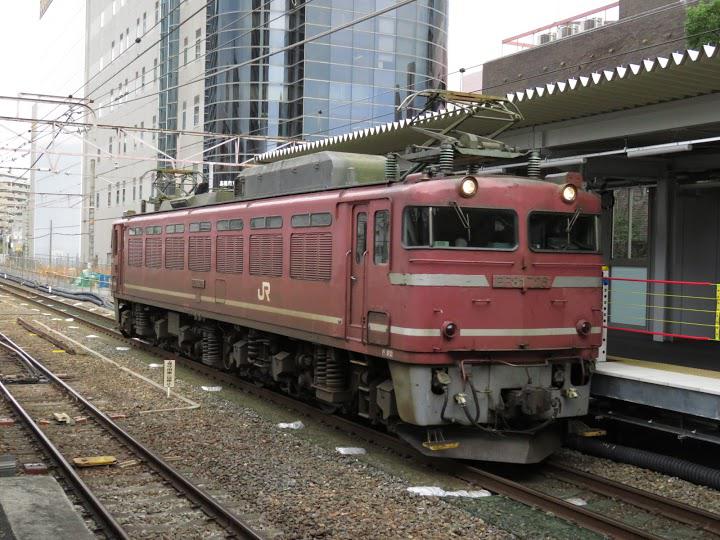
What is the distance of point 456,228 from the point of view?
8594mm

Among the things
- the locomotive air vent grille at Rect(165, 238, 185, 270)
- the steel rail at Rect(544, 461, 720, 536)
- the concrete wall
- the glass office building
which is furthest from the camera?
the glass office building

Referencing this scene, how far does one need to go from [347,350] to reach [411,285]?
6.53ft

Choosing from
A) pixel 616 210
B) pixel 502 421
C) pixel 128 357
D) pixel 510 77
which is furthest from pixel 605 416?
pixel 510 77

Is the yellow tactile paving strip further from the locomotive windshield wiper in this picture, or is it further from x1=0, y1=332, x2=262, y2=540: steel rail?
x1=0, y1=332, x2=262, y2=540: steel rail

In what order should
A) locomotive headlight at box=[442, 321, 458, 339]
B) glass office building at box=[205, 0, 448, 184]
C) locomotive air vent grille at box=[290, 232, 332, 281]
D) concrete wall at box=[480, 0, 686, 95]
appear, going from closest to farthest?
locomotive headlight at box=[442, 321, 458, 339] < locomotive air vent grille at box=[290, 232, 332, 281] < concrete wall at box=[480, 0, 686, 95] < glass office building at box=[205, 0, 448, 184]

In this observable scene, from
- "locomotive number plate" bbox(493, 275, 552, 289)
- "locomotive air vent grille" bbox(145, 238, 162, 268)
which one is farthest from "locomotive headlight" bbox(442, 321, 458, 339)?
"locomotive air vent grille" bbox(145, 238, 162, 268)

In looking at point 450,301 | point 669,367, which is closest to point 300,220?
point 450,301

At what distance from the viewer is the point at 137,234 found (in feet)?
61.7

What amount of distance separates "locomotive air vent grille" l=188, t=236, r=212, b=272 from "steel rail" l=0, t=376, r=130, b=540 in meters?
4.07

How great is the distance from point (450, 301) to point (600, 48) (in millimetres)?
33964

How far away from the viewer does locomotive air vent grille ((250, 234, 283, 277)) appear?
11.6 metres

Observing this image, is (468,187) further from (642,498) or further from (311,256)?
(642,498)

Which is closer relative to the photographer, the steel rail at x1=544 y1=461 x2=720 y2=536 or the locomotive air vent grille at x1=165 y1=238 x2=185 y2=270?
the steel rail at x1=544 y1=461 x2=720 y2=536

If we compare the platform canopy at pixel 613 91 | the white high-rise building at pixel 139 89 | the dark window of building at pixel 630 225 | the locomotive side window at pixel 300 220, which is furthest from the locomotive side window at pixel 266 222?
the white high-rise building at pixel 139 89
